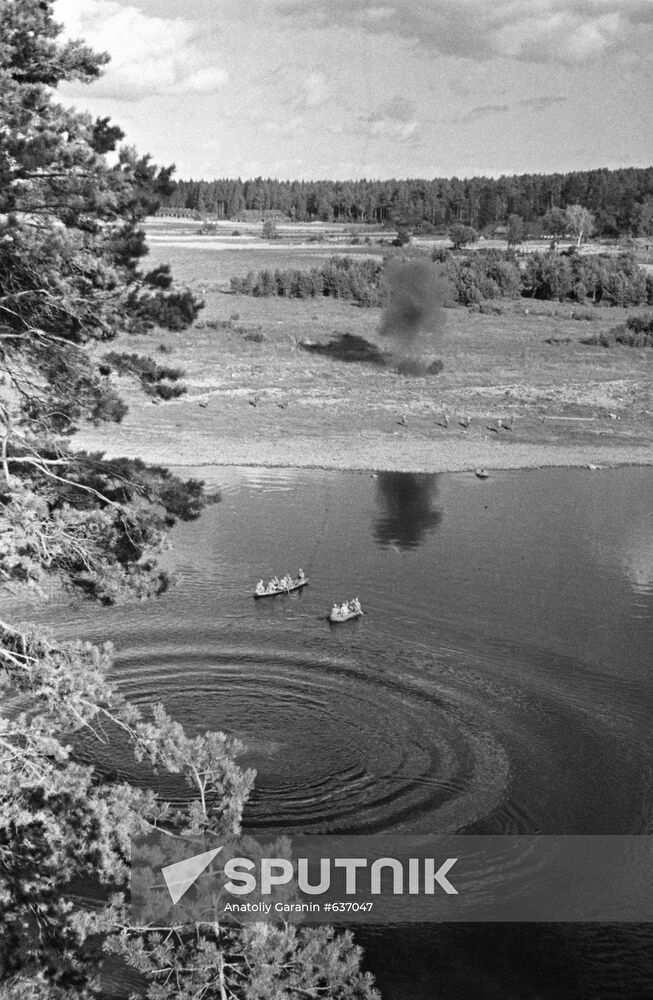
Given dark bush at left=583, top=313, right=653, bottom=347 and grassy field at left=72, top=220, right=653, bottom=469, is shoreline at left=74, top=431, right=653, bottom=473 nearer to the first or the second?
grassy field at left=72, top=220, right=653, bottom=469

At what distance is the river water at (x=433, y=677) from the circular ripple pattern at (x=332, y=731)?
5 cm

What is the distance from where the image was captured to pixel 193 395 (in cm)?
5675

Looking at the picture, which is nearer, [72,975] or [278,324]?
[72,975]

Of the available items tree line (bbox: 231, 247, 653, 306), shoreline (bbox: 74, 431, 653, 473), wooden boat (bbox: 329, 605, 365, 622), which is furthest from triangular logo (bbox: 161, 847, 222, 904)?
tree line (bbox: 231, 247, 653, 306)

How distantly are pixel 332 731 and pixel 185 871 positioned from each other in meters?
12.0

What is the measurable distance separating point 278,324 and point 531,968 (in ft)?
196

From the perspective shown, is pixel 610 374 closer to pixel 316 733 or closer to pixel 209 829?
pixel 316 733

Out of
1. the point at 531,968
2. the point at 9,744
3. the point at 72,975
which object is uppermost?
the point at 9,744

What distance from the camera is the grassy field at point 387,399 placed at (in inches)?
1945

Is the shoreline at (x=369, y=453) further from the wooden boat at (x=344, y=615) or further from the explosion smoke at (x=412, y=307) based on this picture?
the explosion smoke at (x=412, y=307)

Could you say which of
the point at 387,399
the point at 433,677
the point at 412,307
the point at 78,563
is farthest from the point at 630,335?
the point at 78,563

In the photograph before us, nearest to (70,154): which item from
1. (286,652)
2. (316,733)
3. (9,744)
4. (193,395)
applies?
(9,744)

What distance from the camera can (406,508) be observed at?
41469mm

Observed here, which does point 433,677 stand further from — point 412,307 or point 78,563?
point 412,307
